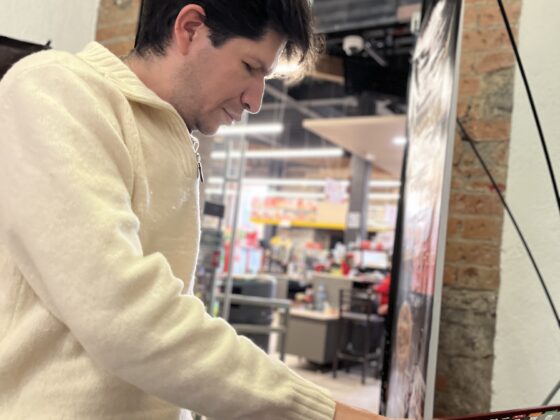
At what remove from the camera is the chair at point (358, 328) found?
6773mm

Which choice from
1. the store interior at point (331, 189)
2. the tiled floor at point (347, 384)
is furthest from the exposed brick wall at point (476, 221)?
the tiled floor at point (347, 384)

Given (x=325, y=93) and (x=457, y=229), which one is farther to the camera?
(x=325, y=93)

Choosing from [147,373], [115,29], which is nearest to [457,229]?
[115,29]

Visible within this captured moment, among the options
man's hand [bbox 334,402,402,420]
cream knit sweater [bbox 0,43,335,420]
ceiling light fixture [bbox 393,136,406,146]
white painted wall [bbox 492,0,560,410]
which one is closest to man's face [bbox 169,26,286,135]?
cream knit sweater [bbox 0,43,335,420]

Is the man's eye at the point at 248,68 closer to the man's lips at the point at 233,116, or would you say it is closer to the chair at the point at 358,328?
the man's lips at the point at 233,116

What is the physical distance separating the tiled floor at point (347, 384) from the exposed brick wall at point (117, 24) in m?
4.15

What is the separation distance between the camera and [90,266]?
26.1 inches

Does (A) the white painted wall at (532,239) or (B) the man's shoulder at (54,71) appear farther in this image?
(A) the white painted wall at (532,239)

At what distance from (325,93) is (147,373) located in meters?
10.3

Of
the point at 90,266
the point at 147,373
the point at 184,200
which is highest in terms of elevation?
the point at 184,200

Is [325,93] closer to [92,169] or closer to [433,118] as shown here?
[433,118]

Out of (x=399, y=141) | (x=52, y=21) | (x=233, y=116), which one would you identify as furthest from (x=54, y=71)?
(x=399, y=141)

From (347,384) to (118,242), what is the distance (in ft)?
20.4

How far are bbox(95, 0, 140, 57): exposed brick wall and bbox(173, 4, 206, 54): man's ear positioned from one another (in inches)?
63.1
